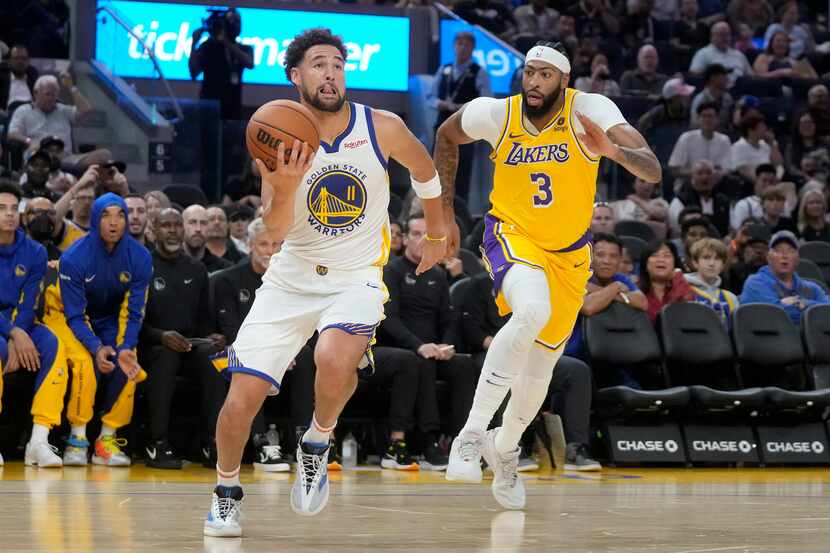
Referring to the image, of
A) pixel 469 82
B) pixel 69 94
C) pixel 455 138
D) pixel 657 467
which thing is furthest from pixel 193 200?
pixel 455 138

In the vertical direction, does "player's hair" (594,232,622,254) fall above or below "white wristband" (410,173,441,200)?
below

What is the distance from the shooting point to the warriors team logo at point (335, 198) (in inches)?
237

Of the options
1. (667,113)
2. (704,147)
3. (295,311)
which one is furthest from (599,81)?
(295,311)

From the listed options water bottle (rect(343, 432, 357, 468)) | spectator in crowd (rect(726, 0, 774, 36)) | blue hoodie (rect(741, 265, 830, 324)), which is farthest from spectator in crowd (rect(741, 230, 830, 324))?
spectator in crowd (rect(726, 0, 774, 36))

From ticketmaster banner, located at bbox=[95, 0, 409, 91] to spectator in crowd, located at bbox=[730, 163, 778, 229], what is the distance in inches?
168

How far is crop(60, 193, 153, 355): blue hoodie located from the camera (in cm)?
965

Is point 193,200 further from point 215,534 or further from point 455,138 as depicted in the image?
point 215,534

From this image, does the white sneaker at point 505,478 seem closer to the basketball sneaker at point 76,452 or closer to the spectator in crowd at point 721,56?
the basketball sneaker at point 76,452

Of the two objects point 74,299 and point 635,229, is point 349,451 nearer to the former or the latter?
point 74,299

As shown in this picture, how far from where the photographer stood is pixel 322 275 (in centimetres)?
610

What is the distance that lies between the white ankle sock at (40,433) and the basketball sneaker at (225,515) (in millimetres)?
3791

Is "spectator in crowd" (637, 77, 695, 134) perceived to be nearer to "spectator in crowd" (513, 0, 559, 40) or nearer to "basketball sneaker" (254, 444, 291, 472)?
"spectator in crowd" (513, 0, 559, 40)

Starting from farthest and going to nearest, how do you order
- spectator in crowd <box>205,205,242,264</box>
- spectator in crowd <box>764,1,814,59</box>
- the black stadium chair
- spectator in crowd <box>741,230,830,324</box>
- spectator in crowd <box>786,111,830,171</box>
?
spectator in crowd <box>764,1,814,59</box> → spectator in crowd <box>786,111,830,171</box> → the black stadium chair → spectator in crowd <box>741,230,830,324</box> → spectator in crowd <box>205,205,242,264</box>

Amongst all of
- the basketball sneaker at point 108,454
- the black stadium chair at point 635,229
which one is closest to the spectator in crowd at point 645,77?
the black stadium chair at point 635,229
